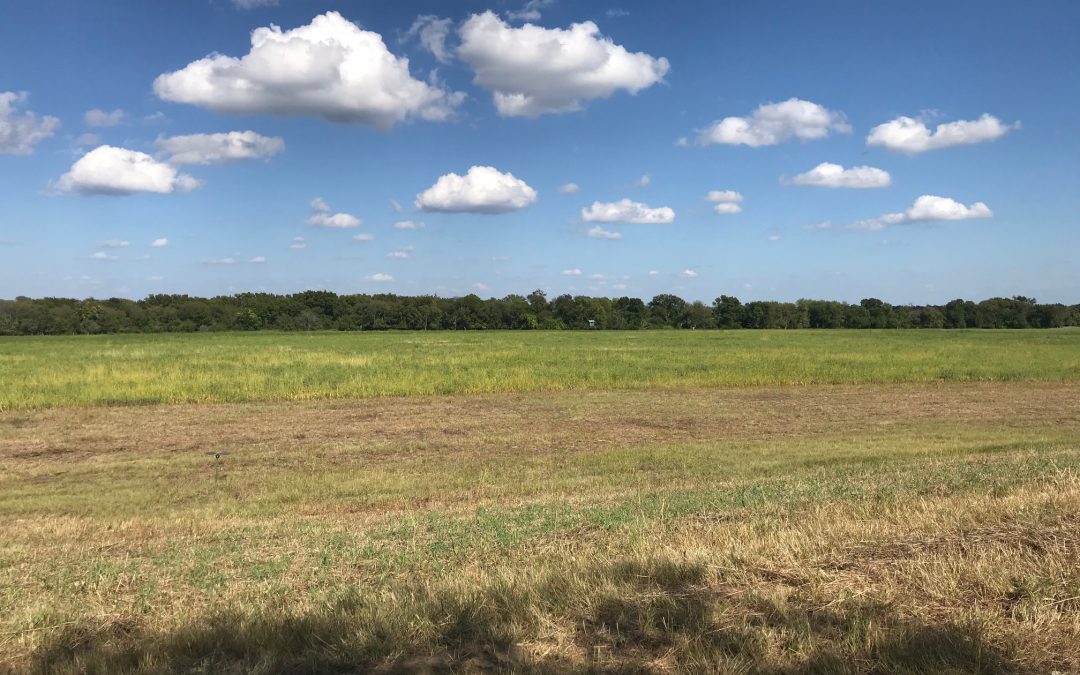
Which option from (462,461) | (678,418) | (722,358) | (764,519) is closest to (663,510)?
(764,519)

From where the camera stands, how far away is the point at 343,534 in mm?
7309

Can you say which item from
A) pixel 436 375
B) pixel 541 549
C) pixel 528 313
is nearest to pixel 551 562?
pixel 541 549

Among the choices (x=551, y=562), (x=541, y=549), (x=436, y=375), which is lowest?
(x=436, y=375)

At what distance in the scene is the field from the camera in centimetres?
376

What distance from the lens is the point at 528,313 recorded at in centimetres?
14038

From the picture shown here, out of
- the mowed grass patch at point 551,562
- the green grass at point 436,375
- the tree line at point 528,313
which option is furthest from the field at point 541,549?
the tree line at point 528,313

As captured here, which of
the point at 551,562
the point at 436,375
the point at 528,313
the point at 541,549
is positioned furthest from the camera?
the point at 528,313

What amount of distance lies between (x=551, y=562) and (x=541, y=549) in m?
0.65

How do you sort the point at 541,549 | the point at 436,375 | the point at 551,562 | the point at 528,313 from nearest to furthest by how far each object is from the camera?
the point at 551,562 → the point at 541,549 → the point at 436,375 → the point at 528,313

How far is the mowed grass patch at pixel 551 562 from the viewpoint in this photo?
3.73m

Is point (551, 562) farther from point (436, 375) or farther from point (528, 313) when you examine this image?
point (528, 313)

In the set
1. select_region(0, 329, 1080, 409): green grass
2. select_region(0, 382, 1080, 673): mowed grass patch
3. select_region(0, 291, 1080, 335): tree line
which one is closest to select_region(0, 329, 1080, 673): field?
select_region(0, 382, 1080, 673): mowed grass patch

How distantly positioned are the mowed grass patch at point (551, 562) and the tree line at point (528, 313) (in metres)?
120

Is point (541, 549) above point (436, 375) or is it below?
above
